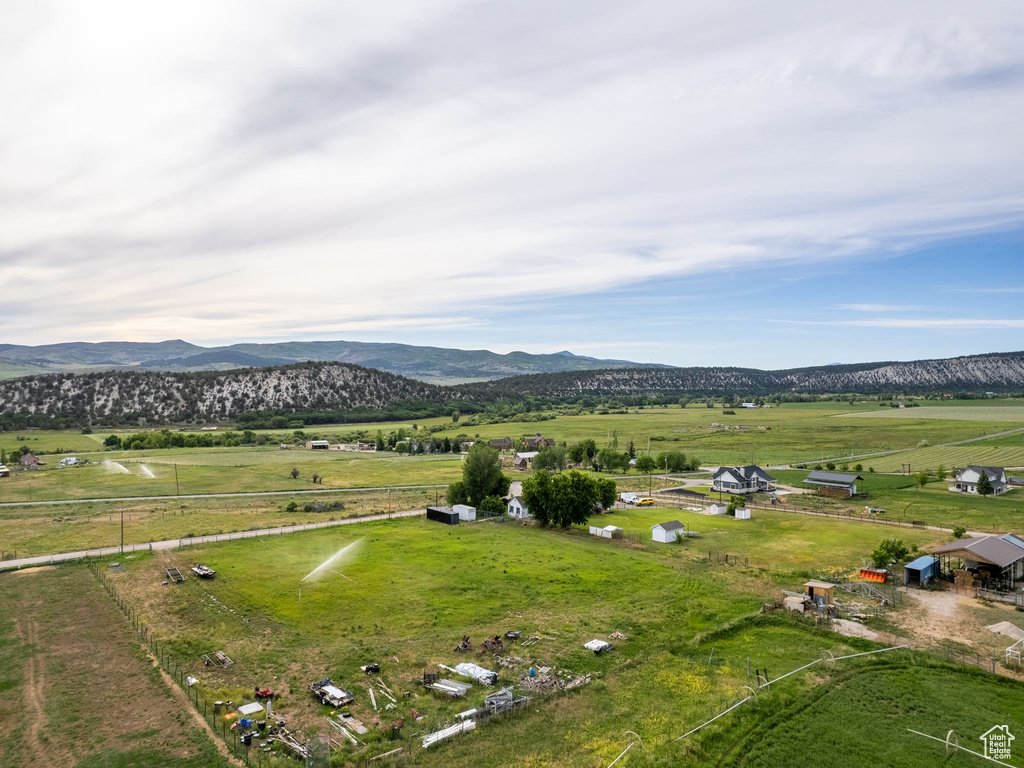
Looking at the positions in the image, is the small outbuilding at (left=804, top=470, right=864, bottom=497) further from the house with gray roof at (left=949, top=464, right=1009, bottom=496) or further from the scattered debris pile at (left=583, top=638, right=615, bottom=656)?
the scattered debris pile at (left=583, top=638, right=615, bottom=656)

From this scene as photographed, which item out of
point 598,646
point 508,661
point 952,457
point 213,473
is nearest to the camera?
point 508,661

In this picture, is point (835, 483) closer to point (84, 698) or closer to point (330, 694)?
point (330, 694)

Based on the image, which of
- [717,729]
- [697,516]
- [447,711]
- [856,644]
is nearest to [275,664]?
[447,711]

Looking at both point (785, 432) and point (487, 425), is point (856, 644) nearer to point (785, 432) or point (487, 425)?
point (785, 432)

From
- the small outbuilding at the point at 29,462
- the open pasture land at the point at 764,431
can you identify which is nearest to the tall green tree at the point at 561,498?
the open pasture land at the point at 764,431

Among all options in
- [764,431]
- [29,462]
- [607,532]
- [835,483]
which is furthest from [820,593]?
[764,431]
